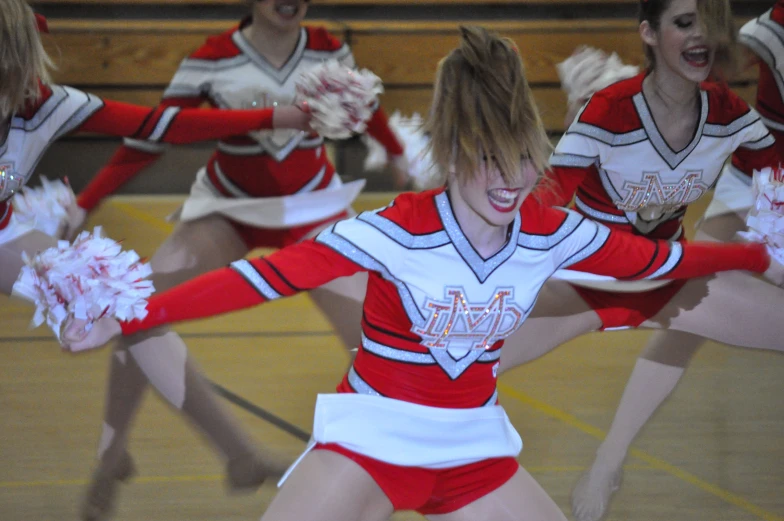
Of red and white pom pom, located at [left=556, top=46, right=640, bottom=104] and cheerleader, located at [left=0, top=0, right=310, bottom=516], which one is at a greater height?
red and white pom pom, located at [left=556, top=46, right=640, bottom=104]

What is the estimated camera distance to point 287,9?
2691 millimetres

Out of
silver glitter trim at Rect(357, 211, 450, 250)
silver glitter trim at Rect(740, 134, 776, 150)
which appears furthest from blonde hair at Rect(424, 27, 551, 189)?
silver glitter trim at Rect(740, 134, 776, 150)

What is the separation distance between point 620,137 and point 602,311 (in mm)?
416

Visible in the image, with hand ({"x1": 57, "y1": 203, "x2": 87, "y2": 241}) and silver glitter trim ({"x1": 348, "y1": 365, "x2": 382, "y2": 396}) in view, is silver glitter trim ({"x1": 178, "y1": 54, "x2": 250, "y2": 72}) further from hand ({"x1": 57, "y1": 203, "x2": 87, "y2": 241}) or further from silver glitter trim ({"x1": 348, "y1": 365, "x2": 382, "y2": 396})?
silver glitter trim ({"x1": 348, "y1": 365, "x2": 382, "y2": 396})

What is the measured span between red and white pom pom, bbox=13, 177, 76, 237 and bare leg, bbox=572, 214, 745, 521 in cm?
144

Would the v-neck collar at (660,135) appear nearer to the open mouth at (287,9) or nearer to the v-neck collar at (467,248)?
the v-neck collar at (467,248)

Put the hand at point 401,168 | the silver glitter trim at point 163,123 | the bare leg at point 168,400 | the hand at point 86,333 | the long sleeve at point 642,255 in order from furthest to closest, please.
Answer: the hand at point 401,168 → the silver glitter trim at point 163,123 → the bare leg at point 168,400 → the long sleeve at point 642,255 → the hand at point 86,333

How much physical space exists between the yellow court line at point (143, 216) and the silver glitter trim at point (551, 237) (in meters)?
3.73

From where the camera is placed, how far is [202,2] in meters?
6.50

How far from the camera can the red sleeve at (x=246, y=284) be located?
1605mm

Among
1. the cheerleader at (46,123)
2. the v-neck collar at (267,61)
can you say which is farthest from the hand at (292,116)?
the v-neck collar at (267,61)

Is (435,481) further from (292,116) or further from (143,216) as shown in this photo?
(143,216)

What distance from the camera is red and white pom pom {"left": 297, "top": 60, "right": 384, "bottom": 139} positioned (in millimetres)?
2492

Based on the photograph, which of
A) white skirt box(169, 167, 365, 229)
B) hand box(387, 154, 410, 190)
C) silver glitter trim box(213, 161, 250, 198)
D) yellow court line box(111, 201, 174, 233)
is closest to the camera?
white skirt box(169, 167, 365, 229)
